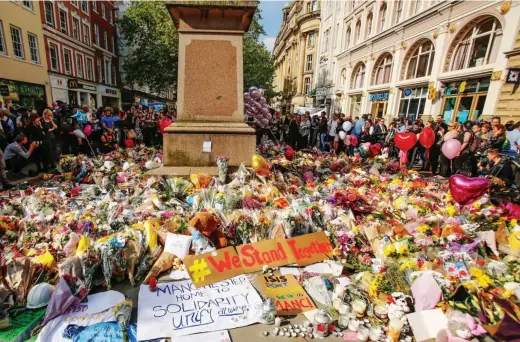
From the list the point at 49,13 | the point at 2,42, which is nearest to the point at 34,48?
the point at 2,42

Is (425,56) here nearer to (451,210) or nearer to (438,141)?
(438,141)

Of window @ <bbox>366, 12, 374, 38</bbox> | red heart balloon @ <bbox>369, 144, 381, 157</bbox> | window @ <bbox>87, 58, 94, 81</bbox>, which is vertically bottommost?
red heart balloon @ <bbox>369, 144, 381, 157</bbox>

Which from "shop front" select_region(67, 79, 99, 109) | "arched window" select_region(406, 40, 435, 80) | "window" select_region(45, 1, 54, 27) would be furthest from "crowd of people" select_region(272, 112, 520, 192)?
"shop front" select_region(67, 79, 99, 109)

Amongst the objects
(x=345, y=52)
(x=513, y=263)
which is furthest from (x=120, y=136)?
(x=345, y=52)

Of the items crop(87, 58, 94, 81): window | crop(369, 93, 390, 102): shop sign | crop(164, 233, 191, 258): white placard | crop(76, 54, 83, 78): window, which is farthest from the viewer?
crop(87, 58, 94, 81): window

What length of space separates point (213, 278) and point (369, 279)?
1.59m

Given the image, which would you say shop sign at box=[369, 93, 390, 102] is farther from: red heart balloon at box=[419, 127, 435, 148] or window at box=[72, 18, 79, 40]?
window at box=[72, 18, 79, 40]

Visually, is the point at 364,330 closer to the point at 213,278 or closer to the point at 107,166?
the point at 213,278

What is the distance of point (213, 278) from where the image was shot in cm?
288

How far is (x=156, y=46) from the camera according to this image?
2153 centimetres

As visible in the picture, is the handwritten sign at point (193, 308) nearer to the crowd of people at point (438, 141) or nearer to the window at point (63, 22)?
the crowd of people at point (438, 141)

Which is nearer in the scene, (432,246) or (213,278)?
(213,278)

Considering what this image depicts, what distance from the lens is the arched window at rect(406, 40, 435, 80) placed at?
1520 cm

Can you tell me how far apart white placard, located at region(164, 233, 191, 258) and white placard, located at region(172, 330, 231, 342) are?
102 cm
